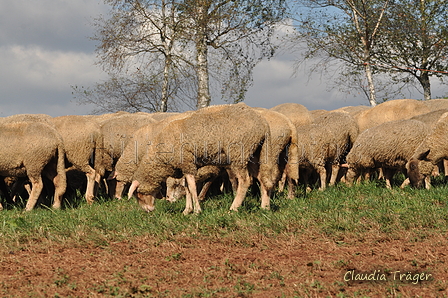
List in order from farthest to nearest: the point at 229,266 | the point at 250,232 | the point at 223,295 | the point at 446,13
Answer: the point at 446,13
the point at 250,232
the point at 229,266
the point at 223,295

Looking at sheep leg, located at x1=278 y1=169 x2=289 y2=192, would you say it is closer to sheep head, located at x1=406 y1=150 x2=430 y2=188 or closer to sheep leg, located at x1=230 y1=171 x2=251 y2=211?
sheep head, located at x1=406 y1=150 x2=430 y2=188

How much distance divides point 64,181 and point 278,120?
403 centimetres

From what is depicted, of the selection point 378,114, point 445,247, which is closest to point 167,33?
point 378,114

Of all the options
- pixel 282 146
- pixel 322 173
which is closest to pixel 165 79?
pixel 322 173

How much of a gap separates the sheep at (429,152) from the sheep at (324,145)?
175 cm

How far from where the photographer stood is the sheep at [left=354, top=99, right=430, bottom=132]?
12008 mm

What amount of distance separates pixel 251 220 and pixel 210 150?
46.3 inches

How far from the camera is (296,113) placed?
40.7ft

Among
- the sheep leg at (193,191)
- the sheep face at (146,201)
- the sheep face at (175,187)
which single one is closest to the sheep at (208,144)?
the sheep leg at (193,191)

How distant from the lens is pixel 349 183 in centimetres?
970

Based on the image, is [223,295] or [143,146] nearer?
[223,295]

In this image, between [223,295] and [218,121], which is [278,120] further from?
[223,295]

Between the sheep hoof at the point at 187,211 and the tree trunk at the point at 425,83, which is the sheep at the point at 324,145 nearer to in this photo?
the sheep hoof at the point at 187,211

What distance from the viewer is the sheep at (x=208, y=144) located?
22.1 ft
